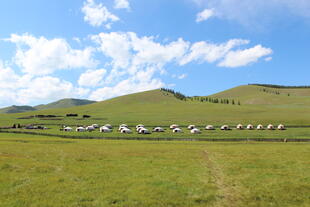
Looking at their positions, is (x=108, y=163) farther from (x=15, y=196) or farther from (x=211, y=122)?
(x=211, y=122)

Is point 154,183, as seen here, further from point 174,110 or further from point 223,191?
point 174,110

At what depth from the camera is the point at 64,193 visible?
51.5ft

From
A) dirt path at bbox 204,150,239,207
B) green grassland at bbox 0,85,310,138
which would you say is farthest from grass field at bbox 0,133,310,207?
green grassland at bbox 0,85,310,138

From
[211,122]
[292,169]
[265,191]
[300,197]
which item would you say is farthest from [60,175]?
[211,122]

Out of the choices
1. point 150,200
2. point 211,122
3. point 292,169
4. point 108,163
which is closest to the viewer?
point 150,200

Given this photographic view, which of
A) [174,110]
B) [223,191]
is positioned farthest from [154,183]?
[174,110]

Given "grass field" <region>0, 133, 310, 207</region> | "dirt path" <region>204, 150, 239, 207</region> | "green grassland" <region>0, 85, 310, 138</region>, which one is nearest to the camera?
"dirt path" <region>204, 150, 239, 207</region>

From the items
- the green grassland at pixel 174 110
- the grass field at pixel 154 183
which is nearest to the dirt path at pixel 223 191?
the grass field at pixel 154 183

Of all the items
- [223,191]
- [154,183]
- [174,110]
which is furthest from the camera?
[174,110]

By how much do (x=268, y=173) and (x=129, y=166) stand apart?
12074 mm

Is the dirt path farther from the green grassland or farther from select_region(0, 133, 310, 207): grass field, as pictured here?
the green grassland

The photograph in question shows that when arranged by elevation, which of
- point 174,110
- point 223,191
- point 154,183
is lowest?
point 223,191

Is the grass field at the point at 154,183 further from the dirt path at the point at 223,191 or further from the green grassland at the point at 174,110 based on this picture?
the green grassland at the point at 174,110

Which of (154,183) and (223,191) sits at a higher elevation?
(154,183)
